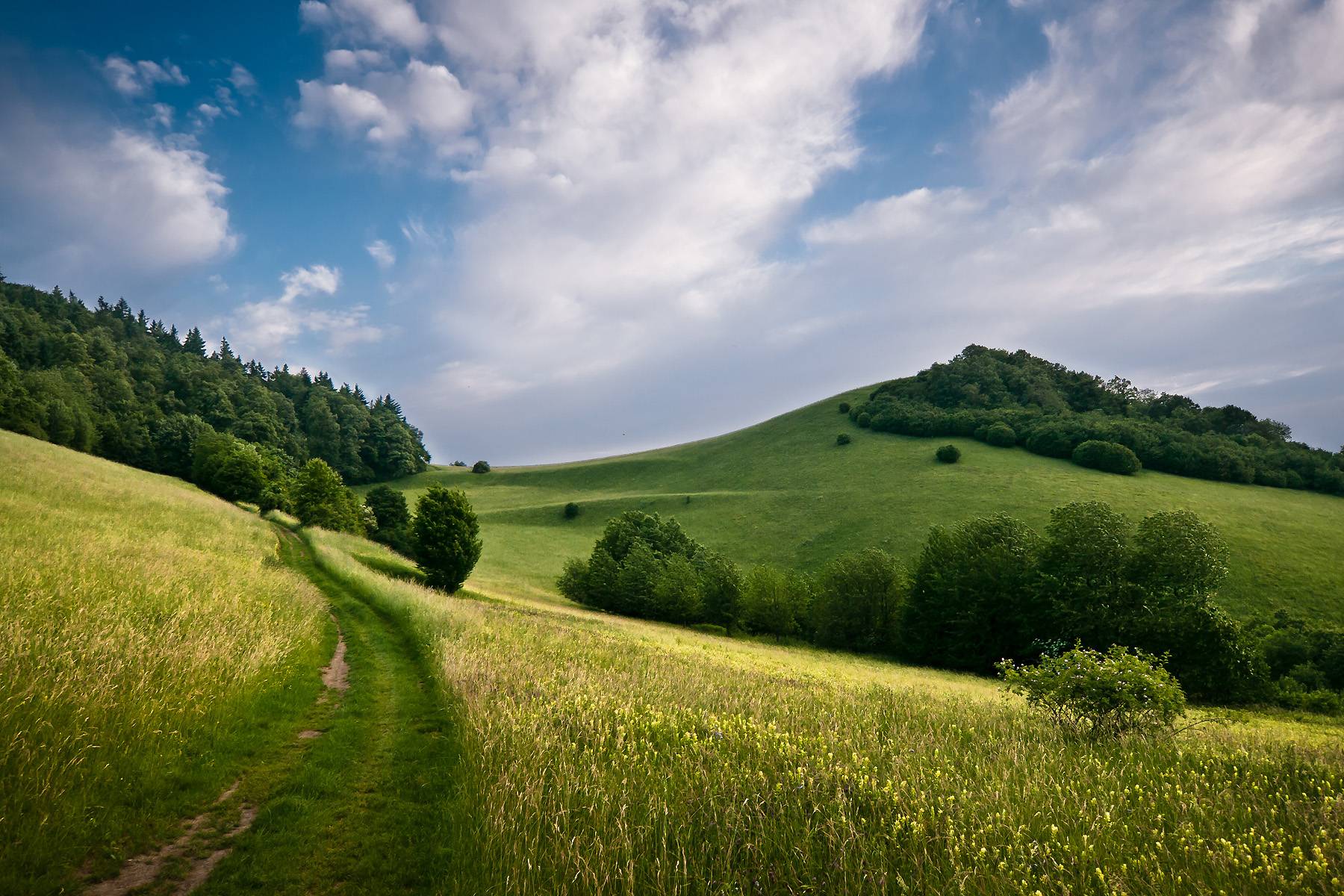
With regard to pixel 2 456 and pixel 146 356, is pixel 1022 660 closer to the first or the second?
pixel 2 456

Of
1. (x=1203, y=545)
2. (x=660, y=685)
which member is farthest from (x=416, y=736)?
(x=1203, y=545)

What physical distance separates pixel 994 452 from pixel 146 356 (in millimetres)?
164424

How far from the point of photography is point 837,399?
12131cm

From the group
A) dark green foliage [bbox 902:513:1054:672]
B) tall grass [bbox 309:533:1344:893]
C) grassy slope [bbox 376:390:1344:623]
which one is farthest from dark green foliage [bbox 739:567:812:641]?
tall grass [bbox 309:533:1344:893]

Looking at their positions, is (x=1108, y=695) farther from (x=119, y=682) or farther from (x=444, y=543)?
(x=444, y=543)

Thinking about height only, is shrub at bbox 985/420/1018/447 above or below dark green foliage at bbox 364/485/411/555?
above

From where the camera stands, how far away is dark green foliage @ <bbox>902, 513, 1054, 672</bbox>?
1558 inches

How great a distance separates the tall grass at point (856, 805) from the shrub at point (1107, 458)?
82.1m

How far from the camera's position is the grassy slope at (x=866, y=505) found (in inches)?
1879

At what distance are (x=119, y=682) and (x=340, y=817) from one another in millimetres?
4151

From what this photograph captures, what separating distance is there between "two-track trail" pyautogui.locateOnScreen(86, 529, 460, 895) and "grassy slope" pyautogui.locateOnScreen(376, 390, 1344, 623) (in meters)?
38.2

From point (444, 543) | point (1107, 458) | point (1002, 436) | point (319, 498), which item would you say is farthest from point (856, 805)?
point (1002, 436)

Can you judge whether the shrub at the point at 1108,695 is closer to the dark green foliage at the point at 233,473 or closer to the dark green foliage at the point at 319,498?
the dark green foliage at the point at 319,498

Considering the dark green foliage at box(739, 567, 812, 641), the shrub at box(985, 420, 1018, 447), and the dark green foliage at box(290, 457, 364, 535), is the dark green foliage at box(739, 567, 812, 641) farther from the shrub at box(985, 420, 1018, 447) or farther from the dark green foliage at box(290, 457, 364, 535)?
the shrub at box(985, 420, 1018, 447)
